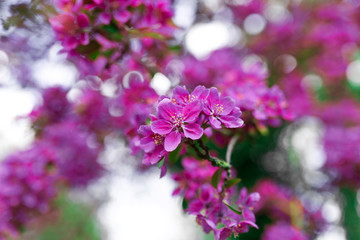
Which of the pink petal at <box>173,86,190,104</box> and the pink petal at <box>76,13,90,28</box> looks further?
the pink petal at <box>76,13,90,28</box>

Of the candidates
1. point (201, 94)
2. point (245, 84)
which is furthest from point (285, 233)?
point (201, 94)

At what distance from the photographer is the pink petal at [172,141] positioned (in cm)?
74

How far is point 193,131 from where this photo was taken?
755 millimetres

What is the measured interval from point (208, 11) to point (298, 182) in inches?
55.3

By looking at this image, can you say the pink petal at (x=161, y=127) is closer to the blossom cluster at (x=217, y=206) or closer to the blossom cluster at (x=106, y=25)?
the blossom cluster at (x=217, y=206)

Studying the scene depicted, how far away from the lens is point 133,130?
1.04m

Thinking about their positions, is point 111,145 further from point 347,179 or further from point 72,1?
point 347,179

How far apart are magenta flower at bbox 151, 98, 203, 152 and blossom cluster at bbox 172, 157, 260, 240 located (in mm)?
211

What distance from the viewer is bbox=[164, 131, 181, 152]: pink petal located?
740 millimetres

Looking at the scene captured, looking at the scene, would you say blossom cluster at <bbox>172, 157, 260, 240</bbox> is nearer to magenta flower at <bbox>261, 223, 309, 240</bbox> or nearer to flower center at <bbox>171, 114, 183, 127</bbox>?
flower center at <bbox>171, 114, 183, 127</bbox>

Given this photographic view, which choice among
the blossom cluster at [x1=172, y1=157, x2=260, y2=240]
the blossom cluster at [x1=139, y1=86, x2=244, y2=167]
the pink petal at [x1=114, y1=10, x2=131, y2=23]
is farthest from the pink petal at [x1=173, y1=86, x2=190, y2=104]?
the pink petal at [x1=114, y1=10, x2=131, y2=23]

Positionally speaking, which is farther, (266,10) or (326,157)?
(266,10)

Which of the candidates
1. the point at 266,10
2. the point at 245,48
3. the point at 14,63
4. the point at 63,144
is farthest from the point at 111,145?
the point at 266,10

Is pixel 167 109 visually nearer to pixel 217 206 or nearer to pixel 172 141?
pixel 172 141
